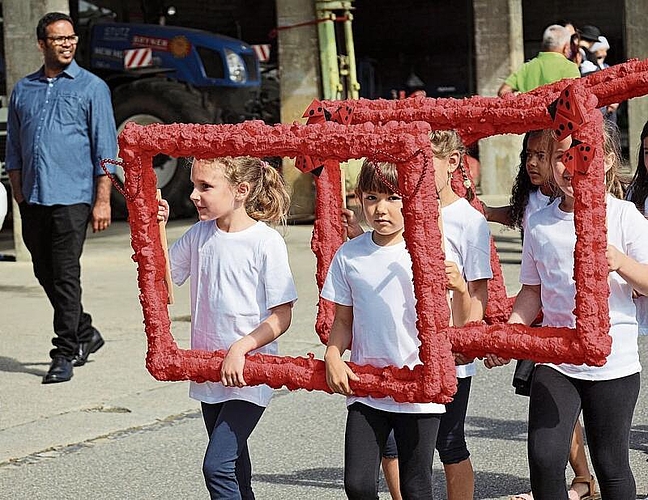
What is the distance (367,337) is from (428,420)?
30cm

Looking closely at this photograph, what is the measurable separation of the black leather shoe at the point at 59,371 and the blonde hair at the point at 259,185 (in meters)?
3.29

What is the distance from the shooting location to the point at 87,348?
7.96 meters

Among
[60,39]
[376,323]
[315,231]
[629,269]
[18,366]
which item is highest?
[60,39]

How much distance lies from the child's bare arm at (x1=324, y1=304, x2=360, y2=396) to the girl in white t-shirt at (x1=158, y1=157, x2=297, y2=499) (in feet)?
0.72

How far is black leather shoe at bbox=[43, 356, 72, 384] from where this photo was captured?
756 centimetres

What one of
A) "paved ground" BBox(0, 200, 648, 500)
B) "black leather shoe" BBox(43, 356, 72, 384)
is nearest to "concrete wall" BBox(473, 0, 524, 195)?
"paved ground" BBox(0, 200, 648, 500)

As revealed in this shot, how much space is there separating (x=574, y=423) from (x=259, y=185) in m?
1.24

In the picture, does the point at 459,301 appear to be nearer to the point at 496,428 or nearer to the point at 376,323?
the point at 376,323

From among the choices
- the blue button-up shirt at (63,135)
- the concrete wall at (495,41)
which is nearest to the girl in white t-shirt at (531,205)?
the blue button-up shirt at (63,135)

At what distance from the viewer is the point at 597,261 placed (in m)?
3.89

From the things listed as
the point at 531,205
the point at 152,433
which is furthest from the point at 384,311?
the point at 152,433

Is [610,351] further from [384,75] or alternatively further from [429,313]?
[384,75]

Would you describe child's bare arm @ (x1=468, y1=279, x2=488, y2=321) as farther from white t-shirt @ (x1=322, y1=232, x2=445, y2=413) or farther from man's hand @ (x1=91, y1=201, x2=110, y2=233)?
man's hand @ (x1=91, y1=201, x2=110, y2=233)

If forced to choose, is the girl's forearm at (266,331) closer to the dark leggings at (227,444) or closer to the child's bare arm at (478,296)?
the dark leggings at (227,444)
